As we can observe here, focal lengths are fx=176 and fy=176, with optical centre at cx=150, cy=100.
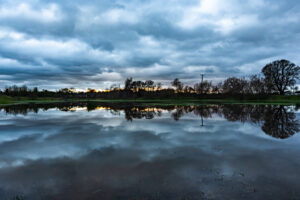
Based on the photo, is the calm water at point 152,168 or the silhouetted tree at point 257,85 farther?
the silhouetted tree at point 257,85

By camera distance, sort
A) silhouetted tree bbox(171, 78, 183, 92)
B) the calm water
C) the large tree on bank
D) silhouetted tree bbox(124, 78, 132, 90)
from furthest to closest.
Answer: silhouetted tree bbox(124, 78, 132, 90) → silhouetted tree bbox(171, 78, 183, 92) → the large tree on bank → the calm water

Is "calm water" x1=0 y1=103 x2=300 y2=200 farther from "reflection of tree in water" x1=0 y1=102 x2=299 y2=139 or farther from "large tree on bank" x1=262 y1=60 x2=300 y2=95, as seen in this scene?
Answer: "large tree on bank" x1=262 y1=60 x2=300 y2=95

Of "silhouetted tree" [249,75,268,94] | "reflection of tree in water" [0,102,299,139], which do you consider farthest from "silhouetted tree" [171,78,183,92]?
"reflection of tree in water" [0,102,299,139]

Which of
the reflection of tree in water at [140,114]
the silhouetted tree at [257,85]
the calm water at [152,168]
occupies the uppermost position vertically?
the silhouetted tree at [257,85]

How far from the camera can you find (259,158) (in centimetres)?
723

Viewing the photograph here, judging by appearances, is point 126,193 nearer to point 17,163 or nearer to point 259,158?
point 17,163

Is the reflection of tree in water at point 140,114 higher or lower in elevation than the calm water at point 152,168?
higher

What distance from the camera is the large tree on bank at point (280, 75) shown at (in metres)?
66.6

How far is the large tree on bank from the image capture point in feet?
219

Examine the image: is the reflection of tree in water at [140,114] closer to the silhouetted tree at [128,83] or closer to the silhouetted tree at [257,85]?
the silhouetted tree at [257,85]

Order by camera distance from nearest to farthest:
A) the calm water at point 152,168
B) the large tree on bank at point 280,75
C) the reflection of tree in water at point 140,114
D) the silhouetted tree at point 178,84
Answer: the calm water at point 152,168 → the reflection of tree in water at point 140,114 → the large tree on bank at point 280,75 → the silhouetted tree at point 178,84

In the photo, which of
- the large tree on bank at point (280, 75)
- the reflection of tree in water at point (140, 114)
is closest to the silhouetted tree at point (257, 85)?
the large tree on bank at point (280, 75)

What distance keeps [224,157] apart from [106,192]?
5.00 metres

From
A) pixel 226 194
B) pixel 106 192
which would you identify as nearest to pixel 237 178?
pixel 226 194
